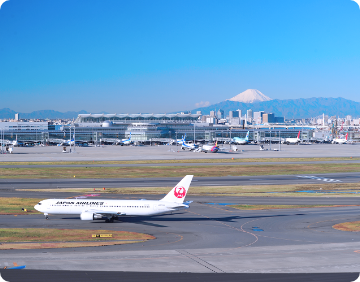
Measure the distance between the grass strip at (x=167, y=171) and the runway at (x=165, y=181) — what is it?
5.30 meters

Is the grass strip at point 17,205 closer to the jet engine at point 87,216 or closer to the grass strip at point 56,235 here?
the jet engine at point 87,216

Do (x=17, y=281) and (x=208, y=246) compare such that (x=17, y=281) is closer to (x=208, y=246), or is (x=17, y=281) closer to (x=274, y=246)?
(x=208, y=246)

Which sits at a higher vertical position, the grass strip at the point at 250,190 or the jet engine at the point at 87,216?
the jet engine at the point at 87,216

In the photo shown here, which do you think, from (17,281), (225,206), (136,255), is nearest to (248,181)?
(225,206)

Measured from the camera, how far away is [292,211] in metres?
57.7

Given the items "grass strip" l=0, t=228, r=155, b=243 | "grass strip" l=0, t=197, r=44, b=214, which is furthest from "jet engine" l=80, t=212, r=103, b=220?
"grass strip" l=0, t=197, r=44, b=214

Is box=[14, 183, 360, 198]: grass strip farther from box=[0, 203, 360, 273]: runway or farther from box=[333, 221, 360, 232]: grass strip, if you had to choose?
box=[333, 221, 360, 232]: grass strip

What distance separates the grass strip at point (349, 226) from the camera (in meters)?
47.7

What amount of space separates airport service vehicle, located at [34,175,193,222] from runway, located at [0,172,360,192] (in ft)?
93.3

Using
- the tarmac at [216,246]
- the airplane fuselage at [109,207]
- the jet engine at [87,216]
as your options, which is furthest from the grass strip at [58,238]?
the airplane fuselage at [109,207]

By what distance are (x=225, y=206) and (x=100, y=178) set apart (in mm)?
39380

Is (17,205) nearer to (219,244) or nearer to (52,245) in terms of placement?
(52,245)

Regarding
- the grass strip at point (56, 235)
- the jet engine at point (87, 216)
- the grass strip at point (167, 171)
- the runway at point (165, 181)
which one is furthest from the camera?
the grass strip at point (167, 171)

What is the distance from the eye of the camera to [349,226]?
49.0 m
